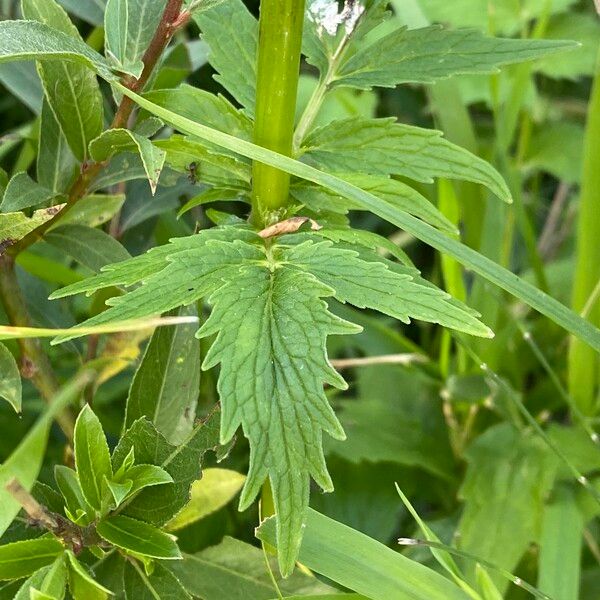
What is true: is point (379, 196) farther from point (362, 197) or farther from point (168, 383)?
point (168, 383)

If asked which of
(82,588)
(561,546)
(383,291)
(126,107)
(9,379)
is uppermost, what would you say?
(126,107)

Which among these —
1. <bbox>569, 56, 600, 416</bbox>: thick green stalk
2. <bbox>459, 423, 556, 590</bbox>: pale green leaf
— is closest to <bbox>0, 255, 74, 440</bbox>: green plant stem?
<bbox>459, 423, 556, 590</bbox>: pale green leaf

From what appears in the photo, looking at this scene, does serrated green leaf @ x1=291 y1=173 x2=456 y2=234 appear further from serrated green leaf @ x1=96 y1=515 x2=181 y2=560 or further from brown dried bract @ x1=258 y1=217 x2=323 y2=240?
serrated green leaf @ x1=96 y1=515 x2=181 y2=560

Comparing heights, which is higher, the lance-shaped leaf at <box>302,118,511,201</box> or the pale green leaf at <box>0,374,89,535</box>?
the lance-shaped leaf at <box>302,118,511,201</box>

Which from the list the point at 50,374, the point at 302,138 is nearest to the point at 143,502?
the point at 50,374

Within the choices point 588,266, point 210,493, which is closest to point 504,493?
point 588,266

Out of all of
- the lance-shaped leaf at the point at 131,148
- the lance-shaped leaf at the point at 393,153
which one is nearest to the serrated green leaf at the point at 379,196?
the lance-shaped leaf at the point at 393,153

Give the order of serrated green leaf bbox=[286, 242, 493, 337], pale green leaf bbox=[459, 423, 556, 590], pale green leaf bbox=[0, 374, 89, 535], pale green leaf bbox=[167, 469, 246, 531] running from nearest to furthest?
1. pale green leaf bbox=[0, 374, 89, 535]
2. serrated green leaf bbox=[286, 242, 493, 337]
3. pale green leaf bbox=[167, 469, 246, 531]
4. pale green leaf bbox=[459, 423, 556, 590]
